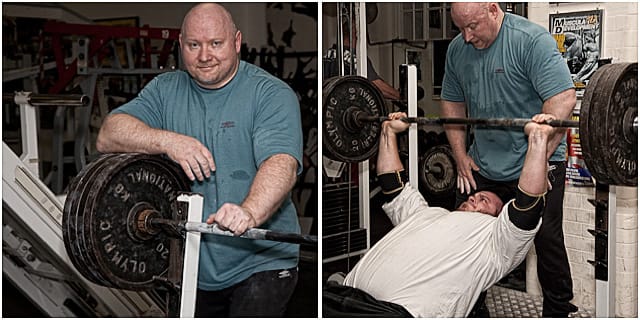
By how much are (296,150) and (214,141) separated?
9.3 inches

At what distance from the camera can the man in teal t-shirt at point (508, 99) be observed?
2.17 metres

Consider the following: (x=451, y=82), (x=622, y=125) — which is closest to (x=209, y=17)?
(x=451, y=82)

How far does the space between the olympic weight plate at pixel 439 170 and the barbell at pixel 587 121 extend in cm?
9

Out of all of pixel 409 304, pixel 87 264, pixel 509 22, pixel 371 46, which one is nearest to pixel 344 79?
pixel 371 46

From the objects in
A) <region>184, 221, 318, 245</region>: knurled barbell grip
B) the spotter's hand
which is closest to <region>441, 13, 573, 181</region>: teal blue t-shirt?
<region>184, 221, 318, 245</region>: knurled barbell grip

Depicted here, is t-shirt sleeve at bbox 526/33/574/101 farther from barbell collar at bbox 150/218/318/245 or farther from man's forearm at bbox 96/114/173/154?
man's forearm at bbox 96/114/173/154

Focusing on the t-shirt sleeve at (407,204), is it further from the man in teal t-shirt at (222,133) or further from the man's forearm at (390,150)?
the man in teal t-shirt at (222,133)

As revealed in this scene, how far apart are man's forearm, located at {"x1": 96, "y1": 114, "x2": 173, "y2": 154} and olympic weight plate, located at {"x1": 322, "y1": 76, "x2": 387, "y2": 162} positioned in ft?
1.54

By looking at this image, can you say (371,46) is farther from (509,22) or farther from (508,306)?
(508,306)

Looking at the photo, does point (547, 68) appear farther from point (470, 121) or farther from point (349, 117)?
point (349, 117)

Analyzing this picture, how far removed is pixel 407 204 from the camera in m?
2.28

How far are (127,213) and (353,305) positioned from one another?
2.32 feet

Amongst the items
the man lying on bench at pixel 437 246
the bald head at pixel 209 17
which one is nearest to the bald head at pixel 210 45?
the bald head at pixel 209 17

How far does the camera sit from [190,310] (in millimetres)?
2178
